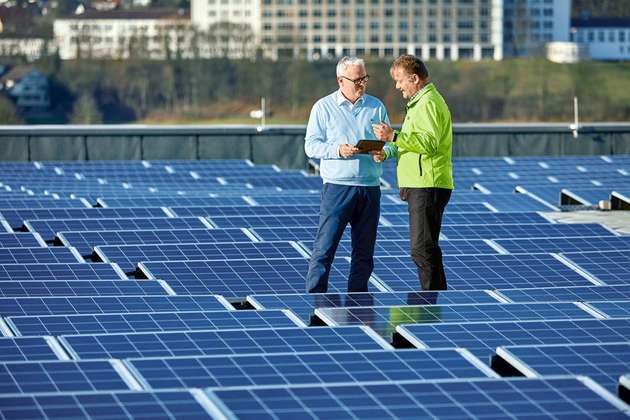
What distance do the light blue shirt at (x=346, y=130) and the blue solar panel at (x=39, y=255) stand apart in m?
2.76

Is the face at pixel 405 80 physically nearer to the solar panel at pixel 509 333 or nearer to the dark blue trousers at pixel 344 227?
the dark blue trousers at pixel 344 227

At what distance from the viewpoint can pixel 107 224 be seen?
17.1 meters

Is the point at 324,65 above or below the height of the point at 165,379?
below

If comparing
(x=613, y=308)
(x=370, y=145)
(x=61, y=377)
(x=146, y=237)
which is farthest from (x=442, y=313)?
Result: (x=146, y=237)

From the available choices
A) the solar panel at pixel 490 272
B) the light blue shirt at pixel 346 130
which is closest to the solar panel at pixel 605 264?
the solar panel at pixel 490 272

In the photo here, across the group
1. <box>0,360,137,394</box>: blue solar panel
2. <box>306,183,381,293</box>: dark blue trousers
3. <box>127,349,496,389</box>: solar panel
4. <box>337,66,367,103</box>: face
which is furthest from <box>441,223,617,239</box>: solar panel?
<box>0,360,137,394</box>: blue solar panel

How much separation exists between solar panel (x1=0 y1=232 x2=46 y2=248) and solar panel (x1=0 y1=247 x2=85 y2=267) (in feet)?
1.16

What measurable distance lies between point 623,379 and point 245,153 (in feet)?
88.2

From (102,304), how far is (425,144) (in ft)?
8.17

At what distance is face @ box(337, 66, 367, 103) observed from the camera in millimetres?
11914

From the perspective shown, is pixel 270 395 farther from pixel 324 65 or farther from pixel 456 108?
pixel 324 65

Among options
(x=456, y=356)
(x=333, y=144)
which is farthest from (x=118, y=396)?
(x=333, y=144)

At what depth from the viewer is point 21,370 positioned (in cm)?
805

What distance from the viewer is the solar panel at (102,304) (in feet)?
35.8
